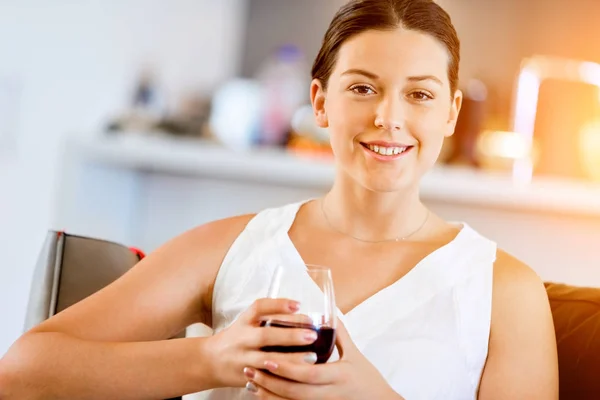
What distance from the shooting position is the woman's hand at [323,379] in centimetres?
115

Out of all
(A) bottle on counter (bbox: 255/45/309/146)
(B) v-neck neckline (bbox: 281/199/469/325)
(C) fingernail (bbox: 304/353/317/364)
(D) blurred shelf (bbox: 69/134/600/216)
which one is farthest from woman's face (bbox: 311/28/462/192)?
(A) bottle on counter (bbox: 255/45/309/146)

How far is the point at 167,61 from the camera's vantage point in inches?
141

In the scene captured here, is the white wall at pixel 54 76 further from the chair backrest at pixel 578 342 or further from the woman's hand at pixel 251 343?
the chair backrest at pixel 578 342

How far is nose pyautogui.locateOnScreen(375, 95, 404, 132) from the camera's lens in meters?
1.40

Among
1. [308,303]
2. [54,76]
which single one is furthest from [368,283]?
[54,76]

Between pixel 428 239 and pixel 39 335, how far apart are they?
627 millimetres

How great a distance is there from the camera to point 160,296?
1.49 meters

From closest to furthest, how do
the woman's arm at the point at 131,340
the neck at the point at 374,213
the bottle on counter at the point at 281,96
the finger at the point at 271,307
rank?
the finger at the point at 271,307, the woman's arm at the point at 131,340, the neck at the point at 374,213, the bottle on counter at the point at 281,96

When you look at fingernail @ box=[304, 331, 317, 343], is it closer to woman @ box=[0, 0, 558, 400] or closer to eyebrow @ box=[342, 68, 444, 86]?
woman @ box=[0, 0, 558, 400]

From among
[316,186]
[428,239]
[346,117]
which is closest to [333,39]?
[346,117]

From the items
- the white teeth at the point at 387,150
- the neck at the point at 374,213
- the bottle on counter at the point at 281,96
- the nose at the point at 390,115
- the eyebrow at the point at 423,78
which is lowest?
the neck at the point at 374,213

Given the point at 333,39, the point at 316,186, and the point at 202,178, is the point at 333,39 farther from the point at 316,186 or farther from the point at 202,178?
the point at 202,178

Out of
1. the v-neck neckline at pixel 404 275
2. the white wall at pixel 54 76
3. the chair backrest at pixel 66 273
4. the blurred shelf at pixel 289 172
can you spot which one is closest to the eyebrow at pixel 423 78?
the v-neck neckline at pixel 404 275

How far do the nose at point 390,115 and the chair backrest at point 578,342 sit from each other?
1.31 ft
